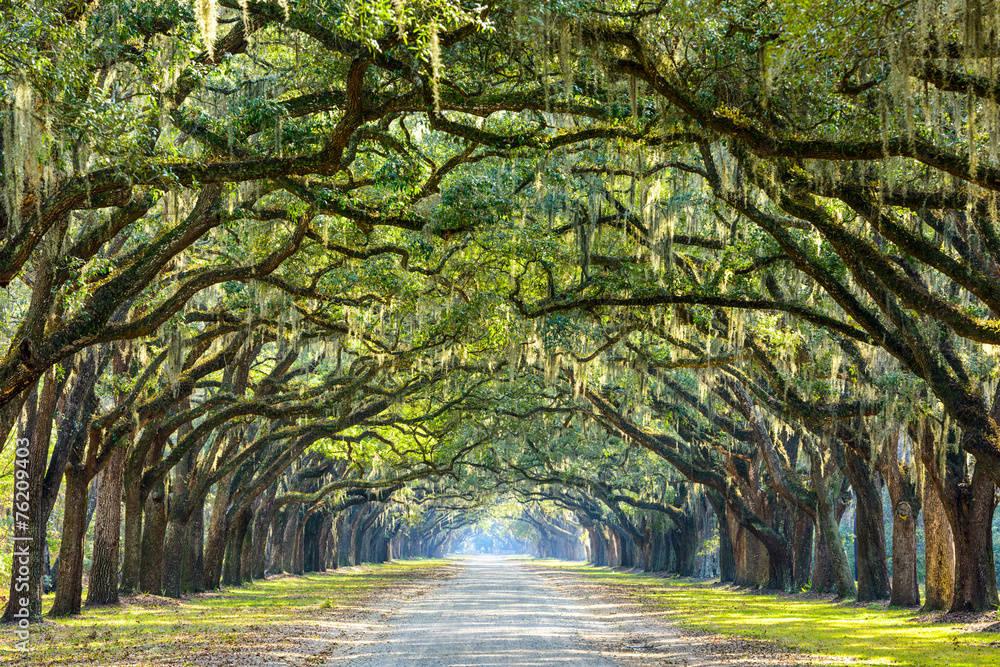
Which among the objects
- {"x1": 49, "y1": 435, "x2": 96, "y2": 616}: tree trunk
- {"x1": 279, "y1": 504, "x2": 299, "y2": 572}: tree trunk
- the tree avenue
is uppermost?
the tree avenue

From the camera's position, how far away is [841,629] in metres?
15.2

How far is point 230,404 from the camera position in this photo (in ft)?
58.4

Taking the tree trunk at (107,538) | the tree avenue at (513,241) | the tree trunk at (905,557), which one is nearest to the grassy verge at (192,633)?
the tree trunk at (107,538)

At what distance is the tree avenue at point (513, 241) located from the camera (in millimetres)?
7742

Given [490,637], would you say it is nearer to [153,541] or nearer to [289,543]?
[153,541]

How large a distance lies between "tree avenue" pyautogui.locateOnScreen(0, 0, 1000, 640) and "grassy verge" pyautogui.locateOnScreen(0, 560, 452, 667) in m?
1.12

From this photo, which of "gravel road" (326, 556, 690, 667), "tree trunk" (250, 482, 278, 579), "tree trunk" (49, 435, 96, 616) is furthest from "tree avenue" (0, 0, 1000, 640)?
"gravel road" (326, 556, 690, 667)

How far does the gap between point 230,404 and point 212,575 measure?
912cm

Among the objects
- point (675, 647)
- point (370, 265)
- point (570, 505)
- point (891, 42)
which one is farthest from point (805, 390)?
point (570, 505)

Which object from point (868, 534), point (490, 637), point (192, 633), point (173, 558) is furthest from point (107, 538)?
point (868, 534)

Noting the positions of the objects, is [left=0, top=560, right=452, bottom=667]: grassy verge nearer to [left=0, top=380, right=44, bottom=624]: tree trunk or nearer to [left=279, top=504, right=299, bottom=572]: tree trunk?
[left=0, top=380, right=44, bottom=624]: tree trunk

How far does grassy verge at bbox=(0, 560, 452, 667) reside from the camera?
1029cm

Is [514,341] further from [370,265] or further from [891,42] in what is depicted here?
[891,42]

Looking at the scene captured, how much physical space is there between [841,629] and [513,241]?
8766 millimetres
